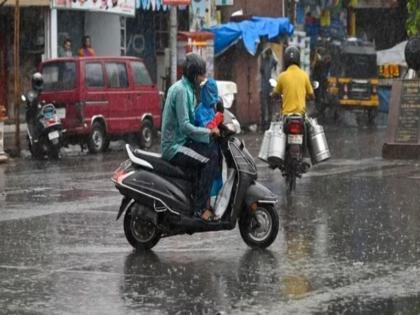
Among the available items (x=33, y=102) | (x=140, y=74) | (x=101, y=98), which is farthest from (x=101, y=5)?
(x=33, y=102)

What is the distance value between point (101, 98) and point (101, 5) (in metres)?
6.55

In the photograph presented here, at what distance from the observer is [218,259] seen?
Result: 11.0m

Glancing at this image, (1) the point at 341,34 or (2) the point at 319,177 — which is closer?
(2) the point at 319,177

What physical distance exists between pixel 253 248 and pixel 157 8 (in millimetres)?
21619

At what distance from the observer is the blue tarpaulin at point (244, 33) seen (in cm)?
3155

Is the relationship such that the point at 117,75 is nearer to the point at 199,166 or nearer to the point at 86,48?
the point at 86,48

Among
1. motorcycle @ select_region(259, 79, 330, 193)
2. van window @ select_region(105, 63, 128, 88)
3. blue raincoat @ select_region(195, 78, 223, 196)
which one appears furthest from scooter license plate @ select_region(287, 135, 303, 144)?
van window @ select_region(105, 63, 128, 88)

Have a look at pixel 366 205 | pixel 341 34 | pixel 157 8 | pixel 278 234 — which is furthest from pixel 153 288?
pixel 341 34

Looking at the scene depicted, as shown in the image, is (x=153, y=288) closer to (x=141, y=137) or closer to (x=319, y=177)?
(x=319, y=177)

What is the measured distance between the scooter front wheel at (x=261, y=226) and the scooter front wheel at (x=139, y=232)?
81 cm

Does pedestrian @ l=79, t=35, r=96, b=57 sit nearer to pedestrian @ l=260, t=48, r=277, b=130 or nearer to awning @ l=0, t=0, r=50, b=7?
Result: awning @ l=0, t=0, r=50, b=7

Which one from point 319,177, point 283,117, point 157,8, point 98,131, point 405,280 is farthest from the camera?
point 157,8

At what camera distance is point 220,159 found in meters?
11.5

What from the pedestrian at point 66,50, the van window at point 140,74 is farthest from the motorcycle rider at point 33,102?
the pedestrian at point 66,50
